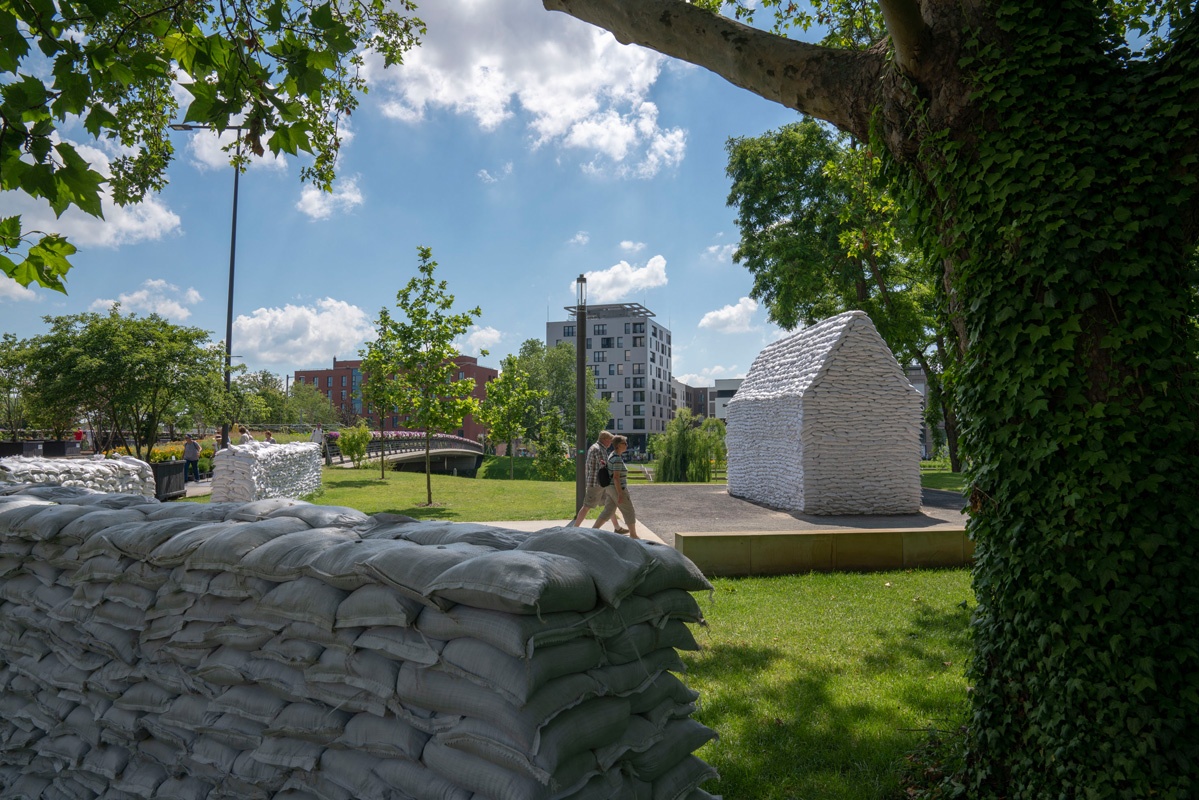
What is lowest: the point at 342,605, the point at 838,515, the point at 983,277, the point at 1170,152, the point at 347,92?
the point at 838,515

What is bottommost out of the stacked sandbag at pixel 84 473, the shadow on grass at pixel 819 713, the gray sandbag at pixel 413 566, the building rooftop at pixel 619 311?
the shadow on grass at pixel 819 713

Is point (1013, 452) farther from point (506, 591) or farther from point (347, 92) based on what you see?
point (347, 92)

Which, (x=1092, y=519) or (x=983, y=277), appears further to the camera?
(x=983, y=277)

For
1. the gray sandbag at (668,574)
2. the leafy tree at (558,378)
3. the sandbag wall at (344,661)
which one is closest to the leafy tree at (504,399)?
the sandbag wall at (344,661)

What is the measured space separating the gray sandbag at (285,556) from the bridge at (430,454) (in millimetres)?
33749

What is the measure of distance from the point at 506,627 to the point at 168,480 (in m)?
22.0

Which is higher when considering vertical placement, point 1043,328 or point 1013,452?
point 1043,328

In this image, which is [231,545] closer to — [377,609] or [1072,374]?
[377,609]

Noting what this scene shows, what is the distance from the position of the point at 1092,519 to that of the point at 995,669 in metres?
0.99

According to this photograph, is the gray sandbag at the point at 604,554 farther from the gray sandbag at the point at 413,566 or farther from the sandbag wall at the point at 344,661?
the gray sandbag at the point at 413,566

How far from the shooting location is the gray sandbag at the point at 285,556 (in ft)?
8.78

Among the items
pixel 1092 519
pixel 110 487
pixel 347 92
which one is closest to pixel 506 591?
pixel 1092 519

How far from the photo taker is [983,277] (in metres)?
3.46

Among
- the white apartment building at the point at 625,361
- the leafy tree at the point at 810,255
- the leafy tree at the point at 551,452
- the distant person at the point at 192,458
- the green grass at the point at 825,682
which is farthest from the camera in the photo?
the white apartment building at the point at 625,361
